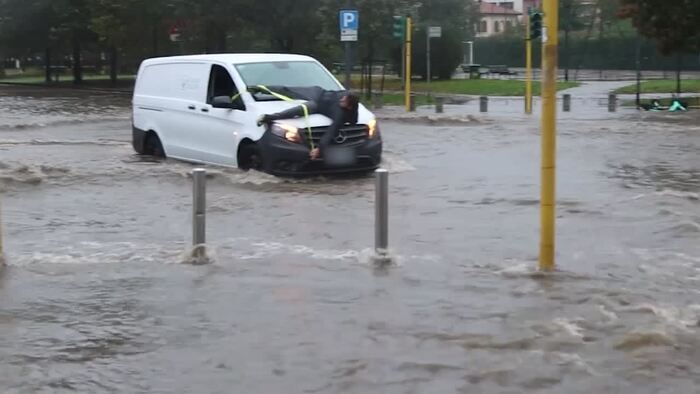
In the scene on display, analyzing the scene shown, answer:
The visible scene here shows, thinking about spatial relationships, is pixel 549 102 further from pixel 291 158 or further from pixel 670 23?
pixel 670 23

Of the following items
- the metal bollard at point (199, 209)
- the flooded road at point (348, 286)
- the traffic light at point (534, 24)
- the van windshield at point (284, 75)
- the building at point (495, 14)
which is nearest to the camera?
→ the flooded road at point (348, 286)

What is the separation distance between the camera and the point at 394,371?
6105 mm

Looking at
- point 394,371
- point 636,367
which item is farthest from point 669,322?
point 394,371

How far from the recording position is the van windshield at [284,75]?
49.7ft

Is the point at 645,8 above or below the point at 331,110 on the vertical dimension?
above

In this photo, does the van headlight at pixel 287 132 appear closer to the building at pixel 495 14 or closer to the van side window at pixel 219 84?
the van side window at pixel 219 84

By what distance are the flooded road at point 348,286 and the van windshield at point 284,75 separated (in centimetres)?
138

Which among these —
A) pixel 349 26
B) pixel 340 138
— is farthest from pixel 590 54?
pixel 340 138

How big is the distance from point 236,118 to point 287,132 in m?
1.05

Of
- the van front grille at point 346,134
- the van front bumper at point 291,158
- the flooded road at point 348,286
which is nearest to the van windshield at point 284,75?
the van front grille at point 346,134

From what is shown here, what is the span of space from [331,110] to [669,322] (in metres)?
7.85

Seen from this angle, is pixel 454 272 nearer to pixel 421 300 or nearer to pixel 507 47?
pixel 421 300

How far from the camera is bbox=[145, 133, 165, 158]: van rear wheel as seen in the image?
17.2 m

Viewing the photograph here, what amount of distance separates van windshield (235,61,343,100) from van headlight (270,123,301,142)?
1208 millimetres
